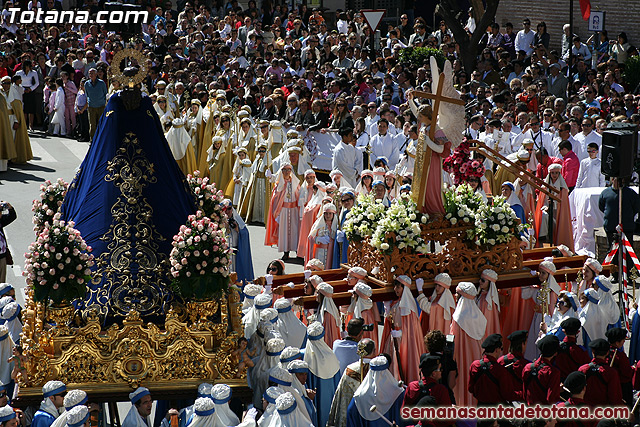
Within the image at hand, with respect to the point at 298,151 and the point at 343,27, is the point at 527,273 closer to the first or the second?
the point at 298,151

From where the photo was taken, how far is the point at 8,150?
71.9 ft

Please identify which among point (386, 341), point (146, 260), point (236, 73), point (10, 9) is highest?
point (10, 9)

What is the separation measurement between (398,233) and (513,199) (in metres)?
4.81

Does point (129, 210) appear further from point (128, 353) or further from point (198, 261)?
point (128, 353)

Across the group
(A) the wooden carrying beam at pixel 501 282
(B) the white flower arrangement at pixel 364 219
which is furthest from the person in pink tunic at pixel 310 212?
(A) the wooden carrying beam at pixel 501 282

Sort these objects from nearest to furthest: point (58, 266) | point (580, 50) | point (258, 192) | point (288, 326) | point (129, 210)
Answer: point (58, 266)
point (129, 210)
point (288, 326)
point (258, 192)
point (580, 50)

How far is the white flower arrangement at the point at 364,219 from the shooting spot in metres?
12.2

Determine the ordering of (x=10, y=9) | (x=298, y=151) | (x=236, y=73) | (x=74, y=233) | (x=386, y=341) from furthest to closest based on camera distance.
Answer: (x=10, y=9), (x=236, y=73), (x=298, y=151), (x=386, y=341), (x=74, y=233)

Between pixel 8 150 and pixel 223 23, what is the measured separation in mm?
10867

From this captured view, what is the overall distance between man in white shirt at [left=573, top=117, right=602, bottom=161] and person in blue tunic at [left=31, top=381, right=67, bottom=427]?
39.0 feet

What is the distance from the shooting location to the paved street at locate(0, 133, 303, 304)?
16453mm

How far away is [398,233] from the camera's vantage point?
1175 centimetres

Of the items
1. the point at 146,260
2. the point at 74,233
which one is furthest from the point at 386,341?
the point at 74,233

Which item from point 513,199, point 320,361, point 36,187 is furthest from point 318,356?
point 36,187
